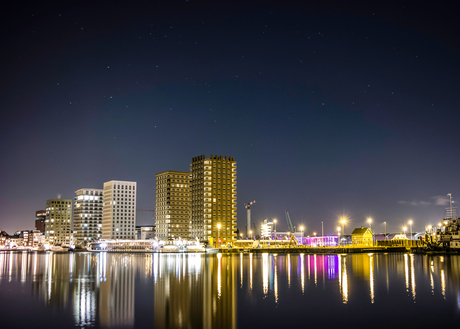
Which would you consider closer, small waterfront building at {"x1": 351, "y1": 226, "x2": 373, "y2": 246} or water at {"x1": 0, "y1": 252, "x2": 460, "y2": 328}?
water at {"x1": 0, "y1": 252, "x2": 460, "y2": 328}

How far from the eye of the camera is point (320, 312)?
32844 millimetres

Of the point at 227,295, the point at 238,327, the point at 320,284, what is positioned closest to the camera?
the point at 238,327

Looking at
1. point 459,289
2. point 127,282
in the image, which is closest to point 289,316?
point 459,289

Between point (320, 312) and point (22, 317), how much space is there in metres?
23.8

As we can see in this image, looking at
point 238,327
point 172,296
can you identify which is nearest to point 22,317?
point 172,296

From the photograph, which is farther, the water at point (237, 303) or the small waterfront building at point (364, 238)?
the small waterfront building at point (364, 238)

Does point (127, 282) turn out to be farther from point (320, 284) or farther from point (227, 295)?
point (320, 284)

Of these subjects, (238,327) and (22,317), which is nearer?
(238,327)

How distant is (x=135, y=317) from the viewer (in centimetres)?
3139

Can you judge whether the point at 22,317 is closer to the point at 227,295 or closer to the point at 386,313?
the point at 227,295

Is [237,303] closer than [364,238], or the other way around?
[237,303]

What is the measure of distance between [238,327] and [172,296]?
15.3 m

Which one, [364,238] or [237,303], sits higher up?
[237,303]

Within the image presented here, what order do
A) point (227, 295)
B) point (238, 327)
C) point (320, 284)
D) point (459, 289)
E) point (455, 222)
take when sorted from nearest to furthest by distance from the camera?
point (238, 327)
point (227, 295)
point (459, 289)
point (320, 284)
point (455, 222)
